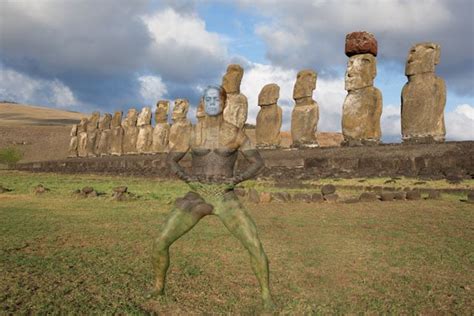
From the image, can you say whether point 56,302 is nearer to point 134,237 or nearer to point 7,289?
point 7,289

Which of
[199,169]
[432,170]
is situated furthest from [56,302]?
[432,170]

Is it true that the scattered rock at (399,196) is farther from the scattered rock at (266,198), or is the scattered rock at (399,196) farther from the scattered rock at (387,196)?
the scattered rock at (266,198)

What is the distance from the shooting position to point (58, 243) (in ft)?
22.2

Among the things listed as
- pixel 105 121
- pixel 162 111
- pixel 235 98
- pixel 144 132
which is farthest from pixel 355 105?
pixel 105 121

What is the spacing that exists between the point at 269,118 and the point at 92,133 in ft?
69.5

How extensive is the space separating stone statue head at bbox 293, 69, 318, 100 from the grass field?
853 cm

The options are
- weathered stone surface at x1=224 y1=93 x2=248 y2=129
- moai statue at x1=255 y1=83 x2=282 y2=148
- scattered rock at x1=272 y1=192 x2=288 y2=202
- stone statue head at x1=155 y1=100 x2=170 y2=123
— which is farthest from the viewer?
stone statue head at x1=155 y1=100 x2=170 y2=123

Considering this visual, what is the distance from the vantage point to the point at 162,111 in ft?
91.2

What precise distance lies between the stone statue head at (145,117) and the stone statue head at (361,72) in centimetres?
1628

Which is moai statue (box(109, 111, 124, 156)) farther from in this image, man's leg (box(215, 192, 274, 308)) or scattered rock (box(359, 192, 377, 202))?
man's leg (box(215, 192, 274, 308))

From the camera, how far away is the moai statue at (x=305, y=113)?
57.7 ft

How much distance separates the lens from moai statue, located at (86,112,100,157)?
118ft

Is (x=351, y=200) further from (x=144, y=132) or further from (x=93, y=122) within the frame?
(x=93, y=122)

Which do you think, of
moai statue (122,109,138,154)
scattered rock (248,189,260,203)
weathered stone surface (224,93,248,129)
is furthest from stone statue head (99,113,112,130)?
scattered rock (248,189,260,203)
